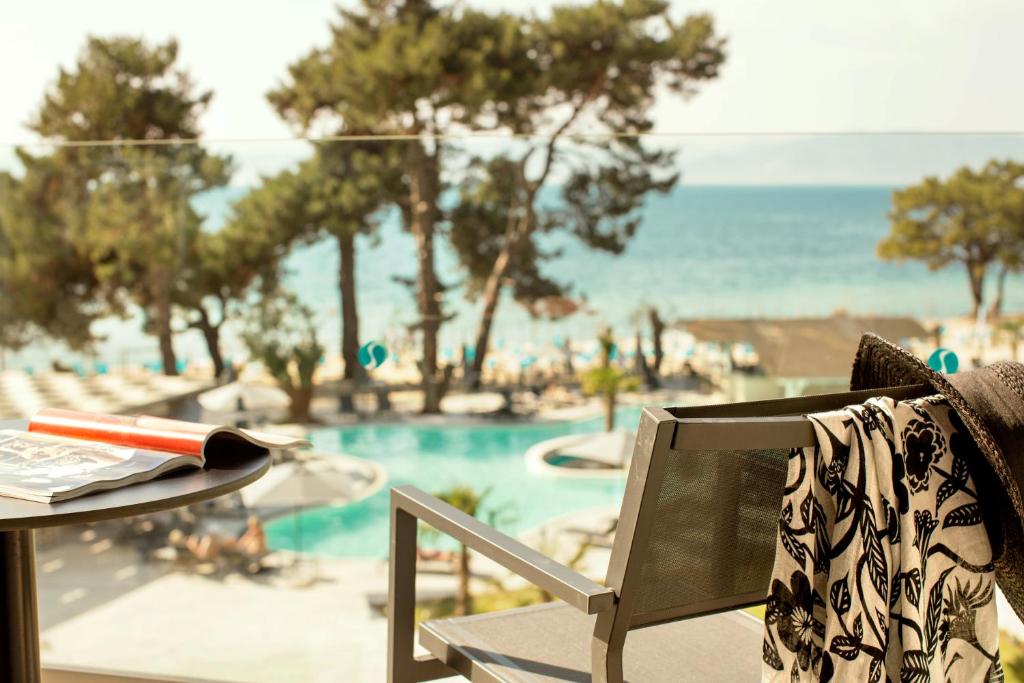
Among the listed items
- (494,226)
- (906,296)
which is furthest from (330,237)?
(906,296)

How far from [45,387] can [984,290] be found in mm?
2795

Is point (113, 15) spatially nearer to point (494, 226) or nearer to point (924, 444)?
point (494, 226)

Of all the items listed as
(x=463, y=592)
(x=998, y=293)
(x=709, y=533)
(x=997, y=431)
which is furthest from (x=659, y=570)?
(x=998, y=293)

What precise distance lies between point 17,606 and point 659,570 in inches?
33.5

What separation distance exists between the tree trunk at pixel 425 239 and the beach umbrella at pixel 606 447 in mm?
476

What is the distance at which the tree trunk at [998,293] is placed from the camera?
309 centimetres

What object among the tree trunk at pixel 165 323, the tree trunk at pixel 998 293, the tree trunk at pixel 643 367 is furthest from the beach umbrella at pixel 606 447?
the tree trunk at pixel 165 323

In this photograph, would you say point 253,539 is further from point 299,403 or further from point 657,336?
point 657,336

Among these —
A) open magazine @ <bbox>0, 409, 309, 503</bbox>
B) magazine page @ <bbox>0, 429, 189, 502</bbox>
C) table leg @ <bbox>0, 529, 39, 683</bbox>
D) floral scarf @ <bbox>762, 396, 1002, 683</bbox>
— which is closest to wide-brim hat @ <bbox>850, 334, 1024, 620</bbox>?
floral scarf @ <bbox>762, 396, 1002, 683</bbox>

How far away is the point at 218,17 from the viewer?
17766 millimetres

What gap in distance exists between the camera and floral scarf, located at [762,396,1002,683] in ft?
3.64

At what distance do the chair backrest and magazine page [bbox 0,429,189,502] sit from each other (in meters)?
0.59

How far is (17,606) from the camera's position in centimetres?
143

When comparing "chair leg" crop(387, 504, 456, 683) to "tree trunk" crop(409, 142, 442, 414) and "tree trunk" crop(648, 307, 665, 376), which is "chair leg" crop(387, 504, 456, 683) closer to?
"tree trunk" crop(409, 142, 442, 414)
